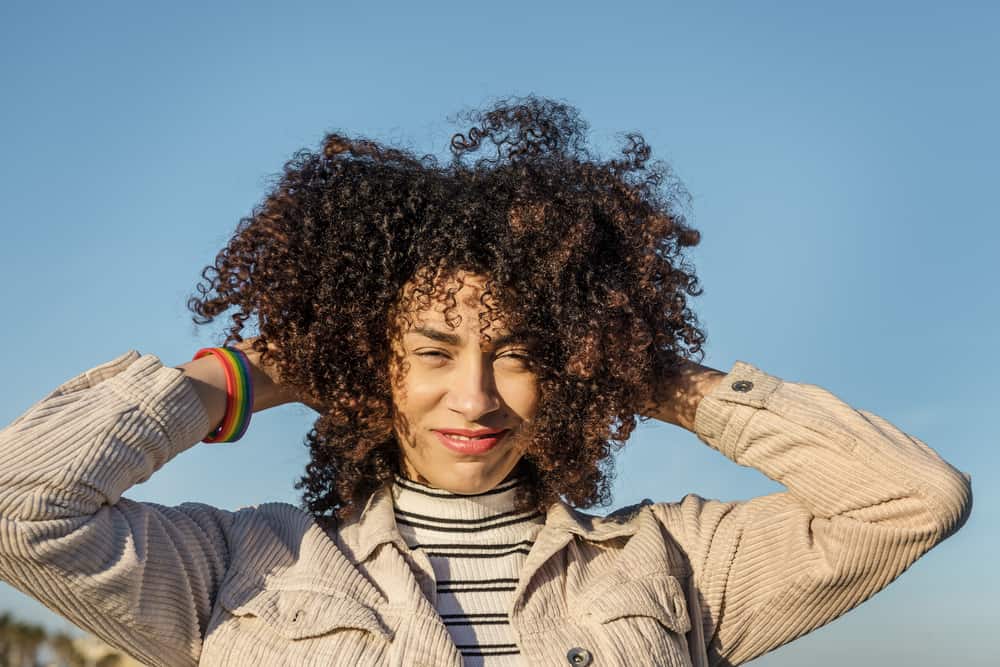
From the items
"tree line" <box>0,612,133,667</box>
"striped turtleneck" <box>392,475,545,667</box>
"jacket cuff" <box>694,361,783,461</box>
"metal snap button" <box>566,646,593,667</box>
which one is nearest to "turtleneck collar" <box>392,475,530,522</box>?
"striped turtleneck" <box>392,475,545,667</box>

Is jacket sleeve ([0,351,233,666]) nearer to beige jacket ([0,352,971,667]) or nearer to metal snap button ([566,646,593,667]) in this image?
beige jacket ([0,352,971,667])

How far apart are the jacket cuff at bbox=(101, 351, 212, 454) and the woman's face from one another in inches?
25.4

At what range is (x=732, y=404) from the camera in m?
3.50

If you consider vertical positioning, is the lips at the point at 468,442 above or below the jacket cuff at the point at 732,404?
below

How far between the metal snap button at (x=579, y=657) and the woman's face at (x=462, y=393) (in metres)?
0.60

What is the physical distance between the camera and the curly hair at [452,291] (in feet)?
11.3

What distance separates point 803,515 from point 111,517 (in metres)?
2.14

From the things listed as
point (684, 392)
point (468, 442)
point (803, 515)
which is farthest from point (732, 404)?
point (468, 442)

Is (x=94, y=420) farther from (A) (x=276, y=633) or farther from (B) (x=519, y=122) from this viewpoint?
(B) (x=519, y=122)

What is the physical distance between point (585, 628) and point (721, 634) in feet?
1.74

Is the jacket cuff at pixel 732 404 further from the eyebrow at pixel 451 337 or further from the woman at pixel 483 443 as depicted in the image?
Answer: the eyebrow at pixel 451 337

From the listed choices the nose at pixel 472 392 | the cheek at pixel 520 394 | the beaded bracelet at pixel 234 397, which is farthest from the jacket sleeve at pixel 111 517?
the cheek at pixel 520 394

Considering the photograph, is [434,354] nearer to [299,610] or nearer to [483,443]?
A: [483,443]

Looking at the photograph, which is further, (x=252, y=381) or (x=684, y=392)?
(x=684, y=392)
